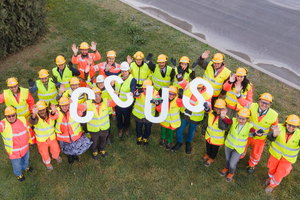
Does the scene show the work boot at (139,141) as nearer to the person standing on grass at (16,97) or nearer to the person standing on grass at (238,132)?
the person standing on grass at (238,132)

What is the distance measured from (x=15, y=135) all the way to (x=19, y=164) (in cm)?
97

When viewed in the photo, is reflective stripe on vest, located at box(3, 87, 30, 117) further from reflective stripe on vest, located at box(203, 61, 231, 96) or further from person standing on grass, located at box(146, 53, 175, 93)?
reflective stripe on vest, located at box(203, 61, 231, 96)

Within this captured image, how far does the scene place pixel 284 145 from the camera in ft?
17.3

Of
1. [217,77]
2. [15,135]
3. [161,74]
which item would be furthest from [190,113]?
[15,135]

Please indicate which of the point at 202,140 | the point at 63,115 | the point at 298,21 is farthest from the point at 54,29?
the point at 298,21

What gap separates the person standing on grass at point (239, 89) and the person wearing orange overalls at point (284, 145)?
107 cm

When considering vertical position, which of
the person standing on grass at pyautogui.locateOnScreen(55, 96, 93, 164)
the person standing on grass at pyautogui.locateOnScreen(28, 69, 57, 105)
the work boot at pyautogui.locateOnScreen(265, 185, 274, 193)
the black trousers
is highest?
the person standing on grass at pyautogui.locateOnScreen(28, 69, 57, 105)

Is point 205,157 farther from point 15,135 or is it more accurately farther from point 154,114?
point 15,135

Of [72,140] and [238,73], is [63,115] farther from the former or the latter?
[238,73]

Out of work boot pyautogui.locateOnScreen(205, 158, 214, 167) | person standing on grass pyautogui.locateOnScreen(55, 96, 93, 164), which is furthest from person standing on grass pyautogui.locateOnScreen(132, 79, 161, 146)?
work boot pyautogui.locateOnScreen(205, 158, 214, 167)

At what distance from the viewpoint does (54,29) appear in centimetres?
1248

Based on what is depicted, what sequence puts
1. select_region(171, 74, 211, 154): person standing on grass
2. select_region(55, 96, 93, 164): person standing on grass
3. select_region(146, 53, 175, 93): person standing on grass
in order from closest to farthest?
select_region(55, 96, 93, 164): person standing on grass, select_region(171, 74, 211, 154): person standing on grass, select_region(146, 53, 175, 93): person standing on grass

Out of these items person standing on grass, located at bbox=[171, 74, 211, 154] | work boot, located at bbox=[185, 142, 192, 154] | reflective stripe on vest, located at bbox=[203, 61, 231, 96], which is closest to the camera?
person standing on grass, located at bbox=[171, 74, 211, 154]

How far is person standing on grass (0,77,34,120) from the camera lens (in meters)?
5.91
